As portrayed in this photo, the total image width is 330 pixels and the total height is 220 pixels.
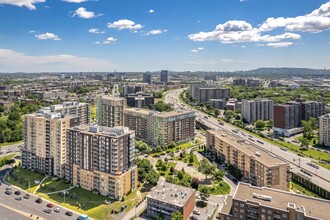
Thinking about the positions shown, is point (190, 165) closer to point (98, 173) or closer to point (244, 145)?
point (244, 145)

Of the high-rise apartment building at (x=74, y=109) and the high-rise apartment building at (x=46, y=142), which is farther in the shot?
the high-rise apartment building at (x=74, y=109)

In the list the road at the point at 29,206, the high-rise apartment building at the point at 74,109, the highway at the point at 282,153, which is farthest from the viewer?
the high-rise apartment building at the point at 74,109

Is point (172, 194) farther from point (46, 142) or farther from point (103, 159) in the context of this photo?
point (46, 142)

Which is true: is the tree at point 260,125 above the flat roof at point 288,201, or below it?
above

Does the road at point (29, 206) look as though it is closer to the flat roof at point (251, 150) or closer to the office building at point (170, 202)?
the office building at point (170, 202)

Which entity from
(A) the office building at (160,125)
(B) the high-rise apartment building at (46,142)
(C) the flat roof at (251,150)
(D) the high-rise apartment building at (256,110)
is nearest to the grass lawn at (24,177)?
(B) the high-rise apartment building at (46,142)

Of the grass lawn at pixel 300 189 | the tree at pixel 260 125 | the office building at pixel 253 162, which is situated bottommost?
the grass lawn at pixel 300 189
